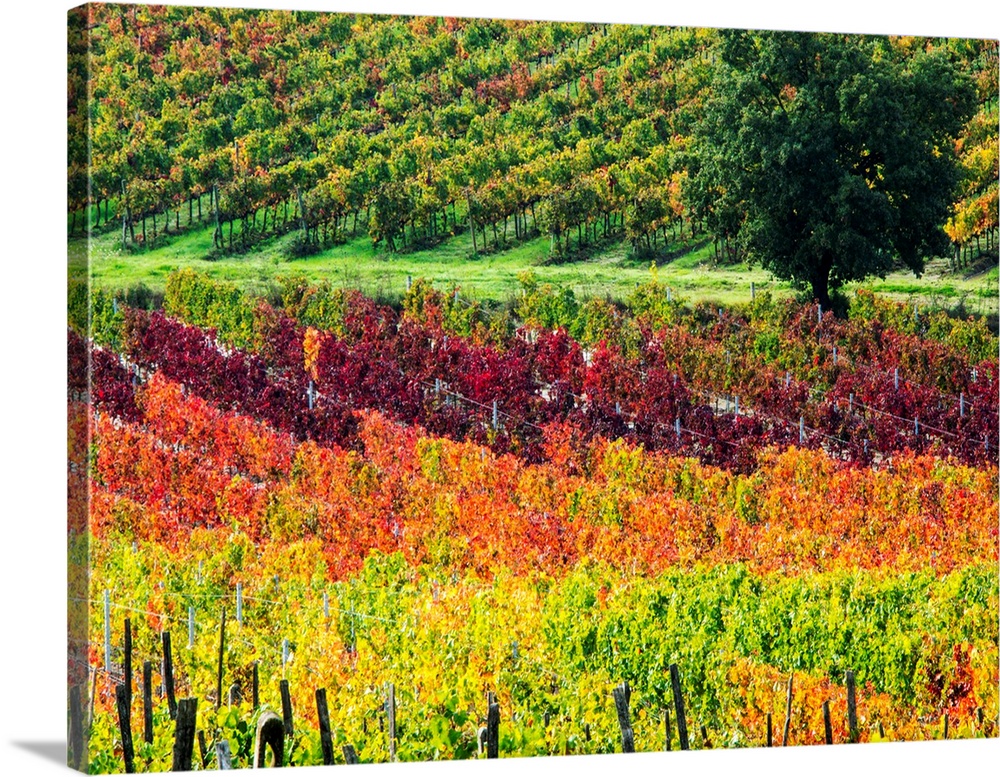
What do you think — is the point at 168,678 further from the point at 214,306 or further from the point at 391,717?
the point at 214,306

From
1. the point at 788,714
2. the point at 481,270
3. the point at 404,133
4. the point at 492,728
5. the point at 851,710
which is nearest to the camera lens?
the point at 492,728

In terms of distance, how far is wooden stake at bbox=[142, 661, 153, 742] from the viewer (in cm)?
733

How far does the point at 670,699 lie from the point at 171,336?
2.87 meters

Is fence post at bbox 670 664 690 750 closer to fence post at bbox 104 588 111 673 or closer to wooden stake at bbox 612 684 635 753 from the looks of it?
wooden stake at bbox 612 684 635 753

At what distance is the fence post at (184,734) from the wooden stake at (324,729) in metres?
0.53

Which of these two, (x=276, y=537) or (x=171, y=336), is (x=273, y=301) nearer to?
(x=171, y=336)

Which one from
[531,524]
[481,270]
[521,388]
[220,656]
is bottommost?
[220,656]

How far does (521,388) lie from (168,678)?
7.62 ft

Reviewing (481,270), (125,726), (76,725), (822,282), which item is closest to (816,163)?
(822,282)

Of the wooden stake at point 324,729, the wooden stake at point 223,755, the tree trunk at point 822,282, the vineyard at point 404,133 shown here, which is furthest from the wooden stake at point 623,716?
the tree trunk at point 822,282

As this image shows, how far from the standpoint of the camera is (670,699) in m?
8.13

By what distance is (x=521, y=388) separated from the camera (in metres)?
8.65

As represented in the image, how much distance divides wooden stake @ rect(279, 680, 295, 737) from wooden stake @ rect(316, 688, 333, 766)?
122 millimetres

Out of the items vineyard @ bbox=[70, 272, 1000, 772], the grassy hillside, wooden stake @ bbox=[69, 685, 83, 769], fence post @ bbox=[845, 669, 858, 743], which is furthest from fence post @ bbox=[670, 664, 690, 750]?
wooden stake @ bbox=[69, 685, 83, 769]
